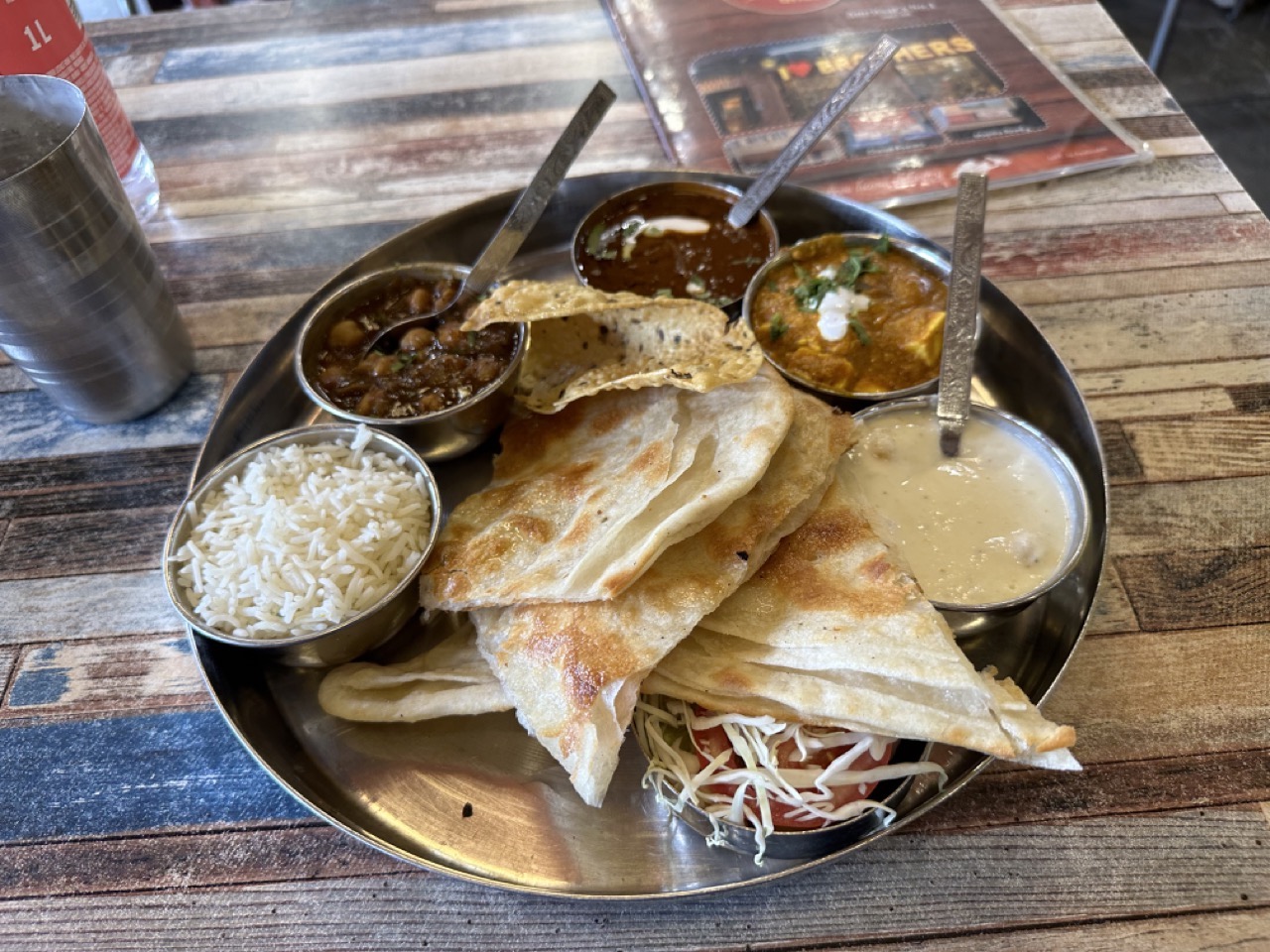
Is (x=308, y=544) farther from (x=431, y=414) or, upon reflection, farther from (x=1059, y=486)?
(x=1059, y=486)

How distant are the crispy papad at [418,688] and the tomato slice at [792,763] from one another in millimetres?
397

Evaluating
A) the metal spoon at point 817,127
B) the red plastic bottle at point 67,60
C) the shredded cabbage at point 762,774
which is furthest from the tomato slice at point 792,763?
the red plastic bottle at point 67,60

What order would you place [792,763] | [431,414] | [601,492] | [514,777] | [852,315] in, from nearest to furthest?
[792,763]
[514,777]
[601,492]
[431,414]
[852,315]

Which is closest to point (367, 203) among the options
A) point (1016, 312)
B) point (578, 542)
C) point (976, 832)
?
point (578, 542)

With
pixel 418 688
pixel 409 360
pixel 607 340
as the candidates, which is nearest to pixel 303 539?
pixel 418 688

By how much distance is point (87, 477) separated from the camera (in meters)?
2.36

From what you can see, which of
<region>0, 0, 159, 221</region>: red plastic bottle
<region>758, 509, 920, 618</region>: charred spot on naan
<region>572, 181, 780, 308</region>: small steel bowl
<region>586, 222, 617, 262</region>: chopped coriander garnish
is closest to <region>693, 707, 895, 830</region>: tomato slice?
<region>758, 509, 920, 618</region>: charred spot on naan

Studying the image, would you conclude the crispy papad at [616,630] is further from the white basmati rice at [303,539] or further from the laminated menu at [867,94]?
the laminated menu at [867,94]

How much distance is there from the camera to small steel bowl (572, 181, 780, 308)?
2.52 meters

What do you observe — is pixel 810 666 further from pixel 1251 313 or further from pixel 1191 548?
pixel 1251 313

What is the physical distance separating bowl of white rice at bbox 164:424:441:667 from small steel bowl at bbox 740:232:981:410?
0.93 meters

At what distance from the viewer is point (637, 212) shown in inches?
106

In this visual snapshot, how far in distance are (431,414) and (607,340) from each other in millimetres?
482

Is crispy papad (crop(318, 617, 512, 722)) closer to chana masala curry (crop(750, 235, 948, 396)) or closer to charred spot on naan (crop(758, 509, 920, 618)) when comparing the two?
charred spot on naan (crop(758, 509, 920, 618))
